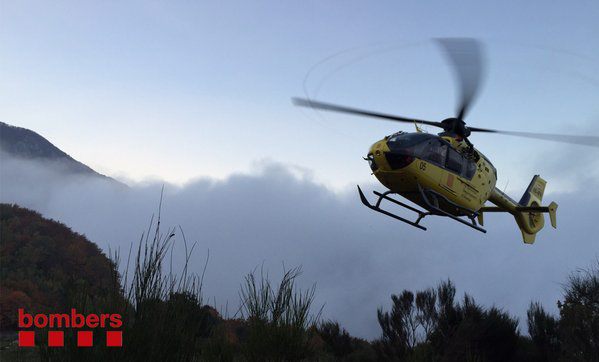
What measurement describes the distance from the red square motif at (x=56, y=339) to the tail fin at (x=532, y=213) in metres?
15.5

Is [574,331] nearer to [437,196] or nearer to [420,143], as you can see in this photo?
[437,196]

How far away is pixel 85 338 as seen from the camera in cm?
443

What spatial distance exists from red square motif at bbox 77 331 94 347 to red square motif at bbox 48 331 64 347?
5.6 inches

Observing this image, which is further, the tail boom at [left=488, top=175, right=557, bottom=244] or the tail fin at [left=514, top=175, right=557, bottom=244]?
the tail fin at [left=514, top=175, right=557, bottom=244]

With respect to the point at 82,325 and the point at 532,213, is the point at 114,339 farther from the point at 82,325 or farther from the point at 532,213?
the point at 532,213

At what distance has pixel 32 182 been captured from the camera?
179125mm

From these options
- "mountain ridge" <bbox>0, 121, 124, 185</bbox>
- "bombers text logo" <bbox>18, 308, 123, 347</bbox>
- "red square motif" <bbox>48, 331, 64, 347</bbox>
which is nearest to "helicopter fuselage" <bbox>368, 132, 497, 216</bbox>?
"bombers text logo" <bbox>18, 308, 123, 347</bbox>

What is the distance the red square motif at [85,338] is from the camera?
4387mm

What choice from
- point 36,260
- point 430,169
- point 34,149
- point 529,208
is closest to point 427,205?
point 430,169

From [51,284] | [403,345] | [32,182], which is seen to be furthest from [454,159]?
[32,182]

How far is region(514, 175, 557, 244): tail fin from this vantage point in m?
17.5

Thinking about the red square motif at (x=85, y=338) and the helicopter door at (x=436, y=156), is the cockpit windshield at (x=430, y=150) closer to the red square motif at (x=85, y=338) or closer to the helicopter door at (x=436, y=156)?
the helicopter door at (x=436, y=156)

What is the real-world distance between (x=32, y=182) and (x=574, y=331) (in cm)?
19227

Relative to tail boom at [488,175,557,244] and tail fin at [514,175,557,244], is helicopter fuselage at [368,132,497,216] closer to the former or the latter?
tail boom at [488,175,557,244]
